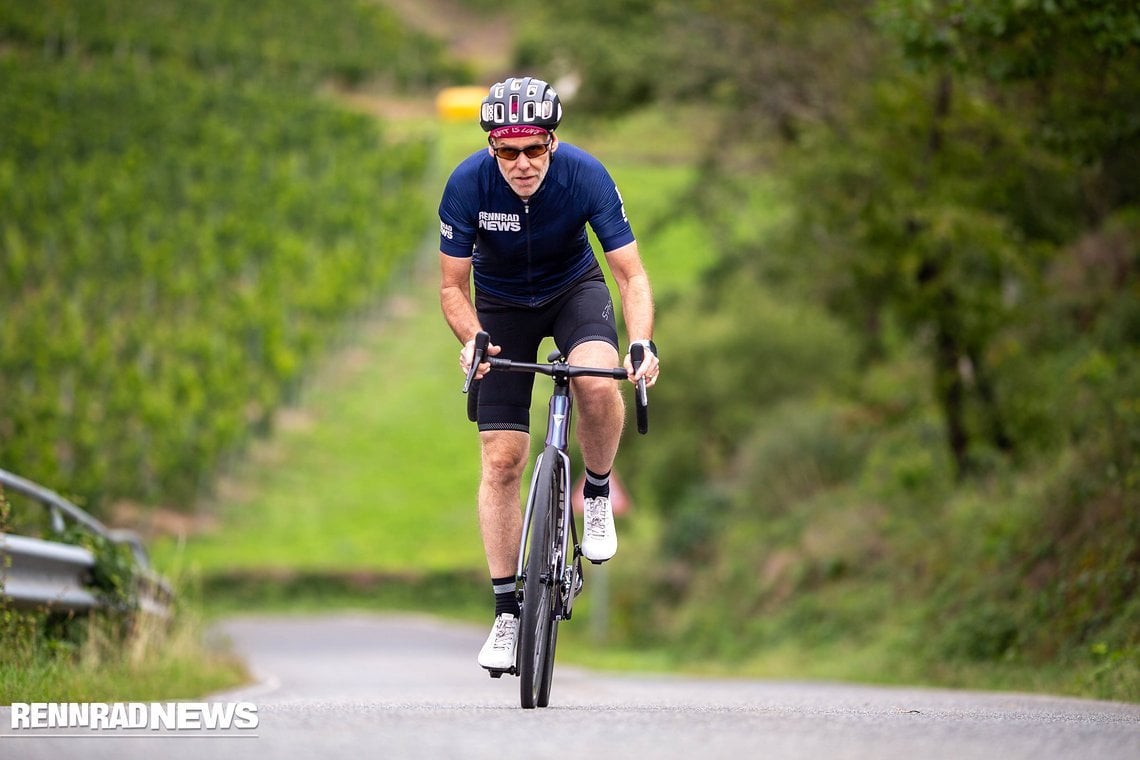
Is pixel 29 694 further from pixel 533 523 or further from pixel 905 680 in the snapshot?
pixel 905 680

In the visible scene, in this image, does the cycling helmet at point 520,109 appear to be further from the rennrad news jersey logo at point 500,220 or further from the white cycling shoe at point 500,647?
the white cycling shoe at point 500,647

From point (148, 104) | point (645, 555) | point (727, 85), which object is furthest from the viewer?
point (148, 104)

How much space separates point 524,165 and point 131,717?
312 centimetres

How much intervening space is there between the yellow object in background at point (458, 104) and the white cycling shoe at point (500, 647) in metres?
109

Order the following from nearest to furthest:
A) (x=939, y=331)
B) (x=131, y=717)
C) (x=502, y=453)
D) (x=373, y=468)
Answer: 1. (x=131, y=717)
2. (x=502, y=453)
3. (x=939, y=331)
4. (x=373, y=468)

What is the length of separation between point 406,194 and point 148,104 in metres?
22.8

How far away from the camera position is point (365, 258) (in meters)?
70.8

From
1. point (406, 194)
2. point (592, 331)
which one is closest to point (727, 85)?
point (592, 331)

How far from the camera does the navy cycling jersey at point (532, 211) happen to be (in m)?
7.96

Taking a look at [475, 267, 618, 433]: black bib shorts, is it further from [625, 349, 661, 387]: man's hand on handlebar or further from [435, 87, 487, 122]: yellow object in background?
[435, 87, 487, 122]: yellow object in background

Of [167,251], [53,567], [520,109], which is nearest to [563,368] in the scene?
[520,109]

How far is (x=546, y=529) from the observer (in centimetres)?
772

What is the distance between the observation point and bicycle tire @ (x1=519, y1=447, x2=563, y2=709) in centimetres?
748

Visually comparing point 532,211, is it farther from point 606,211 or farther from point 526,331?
point 526,331
